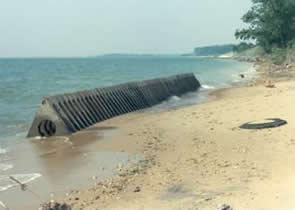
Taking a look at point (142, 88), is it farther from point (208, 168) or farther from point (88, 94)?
point (208, 168)

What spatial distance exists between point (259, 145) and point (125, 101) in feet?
46.8

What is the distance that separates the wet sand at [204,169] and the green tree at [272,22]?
179ft

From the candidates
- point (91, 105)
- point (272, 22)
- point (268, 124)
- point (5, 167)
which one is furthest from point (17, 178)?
point (272, 22)

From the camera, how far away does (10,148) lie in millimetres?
16016

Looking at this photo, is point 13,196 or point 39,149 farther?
point 39,149

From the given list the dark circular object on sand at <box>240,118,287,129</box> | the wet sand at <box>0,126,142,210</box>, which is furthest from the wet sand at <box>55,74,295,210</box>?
the wet sand at <box>0,126,142,210</box>


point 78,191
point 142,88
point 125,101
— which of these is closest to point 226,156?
point 78,191

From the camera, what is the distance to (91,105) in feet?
71.6

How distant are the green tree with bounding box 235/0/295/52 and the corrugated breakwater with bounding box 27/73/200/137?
40595mm

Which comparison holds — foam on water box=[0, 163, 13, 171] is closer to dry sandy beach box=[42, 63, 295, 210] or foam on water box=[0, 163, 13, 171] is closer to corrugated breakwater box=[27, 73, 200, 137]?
Answer: dry sandy beach box=[42, 63, 295, 210]

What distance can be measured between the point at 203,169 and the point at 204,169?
0.02 m

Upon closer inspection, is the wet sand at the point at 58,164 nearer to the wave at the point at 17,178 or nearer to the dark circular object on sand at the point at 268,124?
the wave at the point at 17,178

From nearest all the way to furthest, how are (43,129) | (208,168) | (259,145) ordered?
(208,168), (259,145), (43,129)

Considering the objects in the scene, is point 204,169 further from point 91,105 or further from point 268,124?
point 91,105
